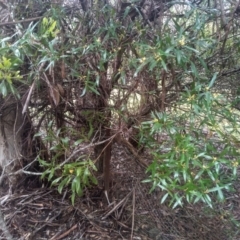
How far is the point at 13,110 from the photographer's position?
2.42 metres

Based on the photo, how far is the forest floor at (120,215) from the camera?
2.23 m

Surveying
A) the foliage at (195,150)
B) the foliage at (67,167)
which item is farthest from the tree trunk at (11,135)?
the foliage at (195,150)

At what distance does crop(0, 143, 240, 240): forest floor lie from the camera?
2227 mm

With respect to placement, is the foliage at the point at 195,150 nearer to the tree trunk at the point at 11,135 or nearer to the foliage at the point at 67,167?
the foliage at the point at 67,167

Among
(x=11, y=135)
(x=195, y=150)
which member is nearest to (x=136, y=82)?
(x=195, y=150)

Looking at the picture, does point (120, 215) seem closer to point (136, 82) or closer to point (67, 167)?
point (67, 167)

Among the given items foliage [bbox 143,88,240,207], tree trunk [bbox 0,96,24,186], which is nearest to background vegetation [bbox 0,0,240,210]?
foliage [bbox 143,88,240,207]

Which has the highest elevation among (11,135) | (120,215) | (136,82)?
(136,82)

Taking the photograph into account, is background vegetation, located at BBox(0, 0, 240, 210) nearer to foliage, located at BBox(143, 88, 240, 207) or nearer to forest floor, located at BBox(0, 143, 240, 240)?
foliage, located at BBox(143, 88, 240, 207)

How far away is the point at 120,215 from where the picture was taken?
2.38 meters

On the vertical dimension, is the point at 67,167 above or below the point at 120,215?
above

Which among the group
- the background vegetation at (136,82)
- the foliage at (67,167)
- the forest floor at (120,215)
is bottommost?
the forest floor at (120,215)

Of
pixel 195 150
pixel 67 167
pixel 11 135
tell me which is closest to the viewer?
pixel 195 150

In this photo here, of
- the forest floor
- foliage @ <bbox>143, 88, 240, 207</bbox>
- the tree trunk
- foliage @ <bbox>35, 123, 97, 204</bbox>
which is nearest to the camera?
foliage @ <bbox>143, 88, 240, 207</bbox>
